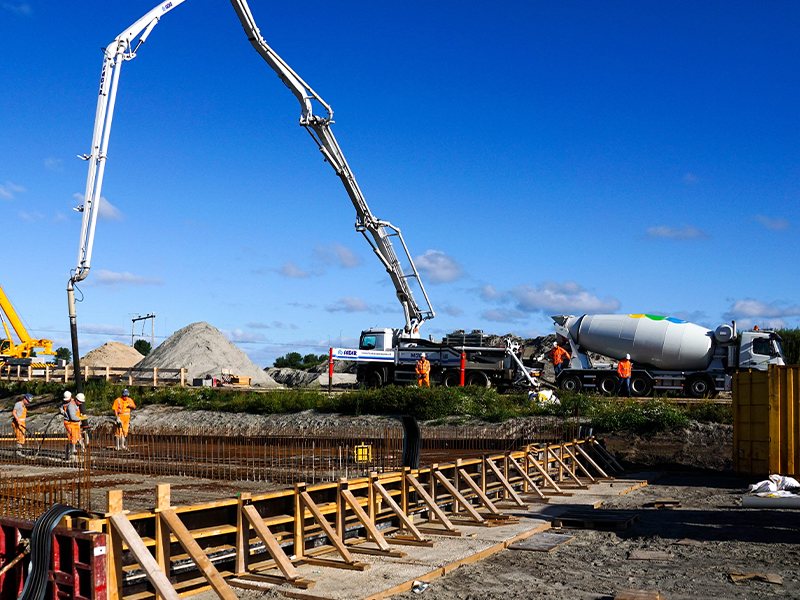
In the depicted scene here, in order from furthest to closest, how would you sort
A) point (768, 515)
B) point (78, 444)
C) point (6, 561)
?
point (78, 444) < point (768, 515) < point (6, 561)

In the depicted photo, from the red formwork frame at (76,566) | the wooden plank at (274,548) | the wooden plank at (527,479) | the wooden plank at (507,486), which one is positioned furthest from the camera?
the wooden plank at (527,479)

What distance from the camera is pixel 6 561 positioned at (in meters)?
7.30

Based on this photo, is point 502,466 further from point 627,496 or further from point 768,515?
point 768,515

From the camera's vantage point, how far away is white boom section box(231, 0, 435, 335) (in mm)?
23766

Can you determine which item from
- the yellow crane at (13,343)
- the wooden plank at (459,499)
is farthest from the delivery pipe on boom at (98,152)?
the yellow crane at (13,343)

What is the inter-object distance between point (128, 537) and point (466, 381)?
22266 millimetres

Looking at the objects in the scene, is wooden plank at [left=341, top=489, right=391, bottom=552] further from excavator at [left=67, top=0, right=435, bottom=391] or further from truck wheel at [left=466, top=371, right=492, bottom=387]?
truck wheel at [left=466, top=371, right=492, bottom=387]

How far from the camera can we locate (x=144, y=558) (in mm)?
6406

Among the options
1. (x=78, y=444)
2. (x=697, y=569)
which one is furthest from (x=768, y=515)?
(x=78, y=444)

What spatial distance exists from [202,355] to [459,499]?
39.7m

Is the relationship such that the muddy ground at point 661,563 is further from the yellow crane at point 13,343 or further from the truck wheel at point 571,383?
the yellow crane at point 13,343

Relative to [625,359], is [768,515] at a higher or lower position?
lower

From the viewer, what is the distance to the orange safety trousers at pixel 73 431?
15648 mm

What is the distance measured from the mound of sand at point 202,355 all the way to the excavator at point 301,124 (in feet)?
59.2
